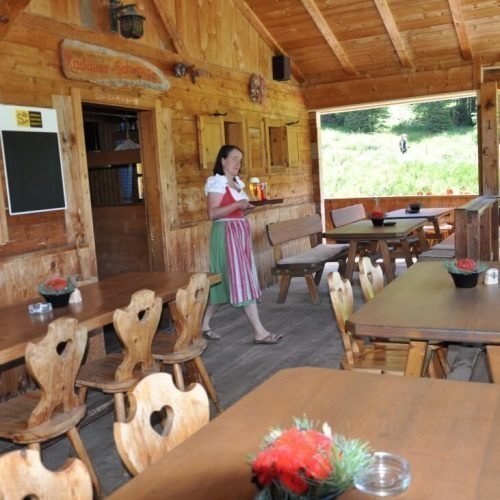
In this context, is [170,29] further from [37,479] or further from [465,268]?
[37,479]

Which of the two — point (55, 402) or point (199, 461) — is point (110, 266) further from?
point (199, 461)

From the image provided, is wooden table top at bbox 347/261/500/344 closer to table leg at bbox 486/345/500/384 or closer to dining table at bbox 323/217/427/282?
table leg at bbox 486/345/500/384

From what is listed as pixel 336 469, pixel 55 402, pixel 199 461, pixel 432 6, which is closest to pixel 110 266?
pixel 55 402

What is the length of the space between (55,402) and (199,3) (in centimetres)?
510

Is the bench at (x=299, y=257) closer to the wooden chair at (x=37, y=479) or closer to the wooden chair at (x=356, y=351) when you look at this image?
the wooden chair at (x=356, y=351)

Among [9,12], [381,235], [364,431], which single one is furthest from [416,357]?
[381,235]

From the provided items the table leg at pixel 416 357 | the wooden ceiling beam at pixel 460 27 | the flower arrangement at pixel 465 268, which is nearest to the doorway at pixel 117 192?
the flower arrangement at pixel 465 268

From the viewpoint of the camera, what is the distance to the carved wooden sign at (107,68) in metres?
4.74

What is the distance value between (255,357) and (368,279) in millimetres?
1558

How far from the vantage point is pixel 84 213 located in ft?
16.1

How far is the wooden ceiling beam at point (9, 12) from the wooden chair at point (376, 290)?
272 centimetres

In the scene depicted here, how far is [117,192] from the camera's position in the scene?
6.49 m

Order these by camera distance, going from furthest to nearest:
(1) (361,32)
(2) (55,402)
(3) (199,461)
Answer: (1) (361,32) → (2) (55,402) → (3) (199,461)

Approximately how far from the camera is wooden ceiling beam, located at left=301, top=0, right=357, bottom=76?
7.19 meters
